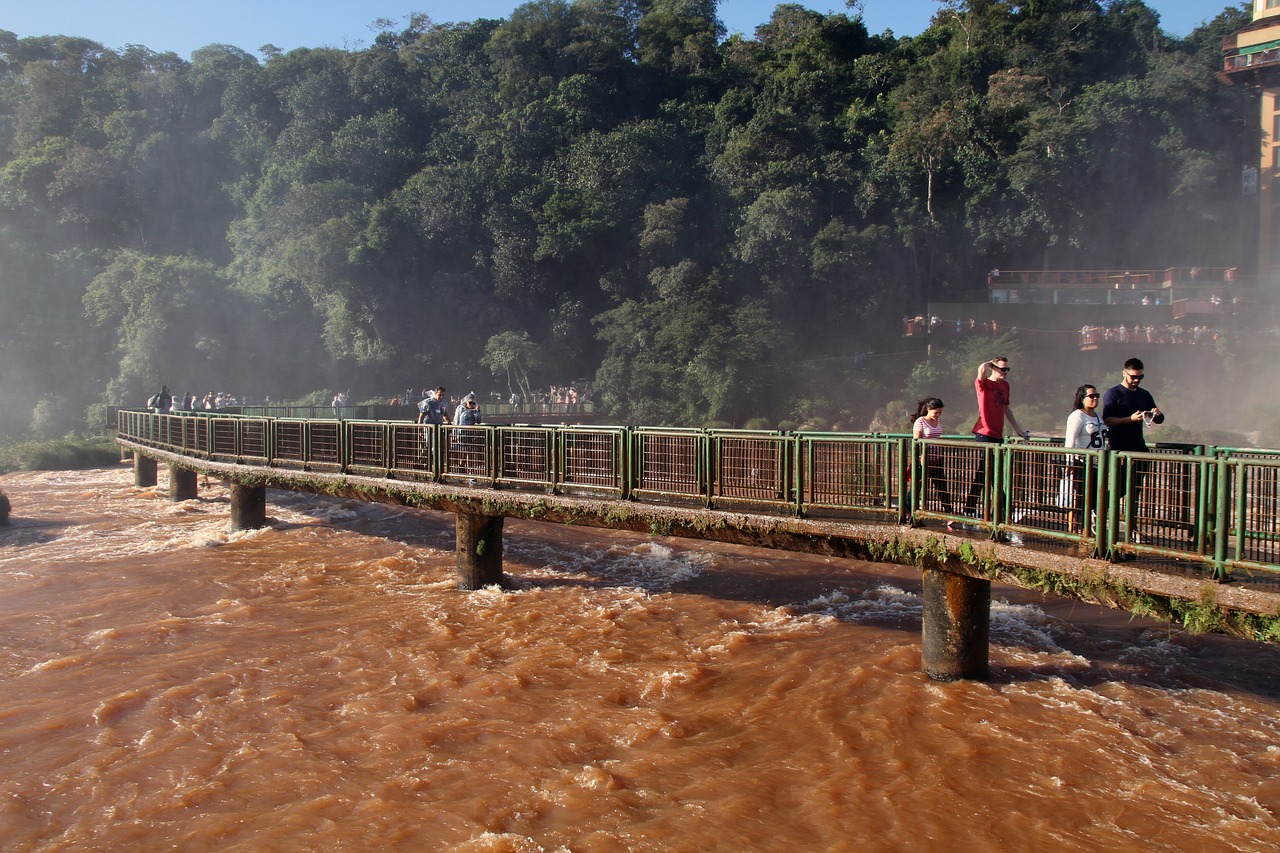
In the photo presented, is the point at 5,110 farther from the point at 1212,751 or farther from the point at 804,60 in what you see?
the point at 1212,751

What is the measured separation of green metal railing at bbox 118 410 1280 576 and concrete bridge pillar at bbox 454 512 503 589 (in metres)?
0.63

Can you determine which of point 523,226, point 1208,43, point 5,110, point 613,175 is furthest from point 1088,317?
point 5,110

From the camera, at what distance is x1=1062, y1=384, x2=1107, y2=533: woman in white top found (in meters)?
7.78

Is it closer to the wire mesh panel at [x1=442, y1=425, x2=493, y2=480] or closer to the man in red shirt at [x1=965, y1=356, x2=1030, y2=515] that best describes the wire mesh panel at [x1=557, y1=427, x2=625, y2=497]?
the wire mesh panel at [x1=442, y1=425, x2=493, y2=480]

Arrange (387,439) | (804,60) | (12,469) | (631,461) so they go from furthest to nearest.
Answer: (804,60), (12,469), (387,439), (631,461)

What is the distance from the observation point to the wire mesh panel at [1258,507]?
251 inches

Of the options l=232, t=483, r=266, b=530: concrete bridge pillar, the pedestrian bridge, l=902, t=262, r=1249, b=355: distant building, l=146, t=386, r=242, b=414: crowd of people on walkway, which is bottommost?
l=232, t=483, r=266, b=530: concrete bridge pillar

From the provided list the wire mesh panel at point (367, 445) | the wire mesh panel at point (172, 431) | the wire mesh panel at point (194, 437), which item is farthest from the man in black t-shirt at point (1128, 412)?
the wire mesh panel at point (172, 431)

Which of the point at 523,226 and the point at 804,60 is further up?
the point at 804,60

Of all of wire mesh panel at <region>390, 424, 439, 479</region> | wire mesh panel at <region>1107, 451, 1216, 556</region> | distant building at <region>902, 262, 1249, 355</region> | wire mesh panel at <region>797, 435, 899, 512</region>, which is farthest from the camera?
distant building at <region>902, 262, 1249, 355</region>

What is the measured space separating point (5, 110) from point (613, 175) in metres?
57.0

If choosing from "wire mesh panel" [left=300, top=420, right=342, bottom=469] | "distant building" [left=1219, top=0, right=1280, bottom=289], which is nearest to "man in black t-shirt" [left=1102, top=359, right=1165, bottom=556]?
"wire mesh panel" [left=300, top=420, right=342, bottom=469]

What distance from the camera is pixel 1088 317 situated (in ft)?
153

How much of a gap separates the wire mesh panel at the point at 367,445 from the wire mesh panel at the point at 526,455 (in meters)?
2.69
